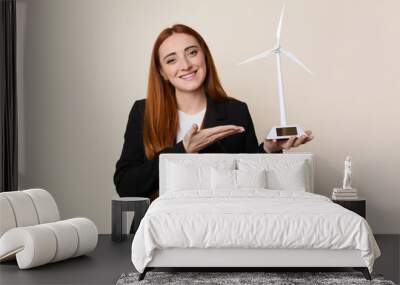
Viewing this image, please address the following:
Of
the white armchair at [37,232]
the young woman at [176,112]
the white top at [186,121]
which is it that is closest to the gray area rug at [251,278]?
the white armchair at [37,232]

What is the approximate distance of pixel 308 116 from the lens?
7703mm

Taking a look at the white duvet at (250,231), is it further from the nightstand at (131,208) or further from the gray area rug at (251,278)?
the nightstand at (131,208)

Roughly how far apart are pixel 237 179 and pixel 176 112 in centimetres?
117

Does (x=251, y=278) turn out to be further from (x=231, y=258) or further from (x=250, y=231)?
(x=250, y=231)

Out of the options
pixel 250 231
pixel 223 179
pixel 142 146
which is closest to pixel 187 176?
pixel 223 179

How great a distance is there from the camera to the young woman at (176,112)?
7090 mm

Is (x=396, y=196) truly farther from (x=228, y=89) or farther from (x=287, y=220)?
(x=287, y=220)

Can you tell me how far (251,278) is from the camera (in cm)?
493

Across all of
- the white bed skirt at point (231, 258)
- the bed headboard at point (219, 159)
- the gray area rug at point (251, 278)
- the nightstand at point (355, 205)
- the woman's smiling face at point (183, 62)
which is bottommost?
the gray area rug at point (251, 278)

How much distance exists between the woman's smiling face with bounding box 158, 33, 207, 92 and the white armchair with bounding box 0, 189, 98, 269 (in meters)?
1.85

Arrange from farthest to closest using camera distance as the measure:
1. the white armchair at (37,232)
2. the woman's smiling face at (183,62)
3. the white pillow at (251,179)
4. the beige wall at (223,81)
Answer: the beige wall at (223,81) → the woman's smiling face at (183,62) → the white pillow at (251,179) → the white armchair at (37,232)

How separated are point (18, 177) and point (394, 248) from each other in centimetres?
395

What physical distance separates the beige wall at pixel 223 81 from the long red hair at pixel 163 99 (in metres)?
0.47

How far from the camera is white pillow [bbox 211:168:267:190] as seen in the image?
632 cm
